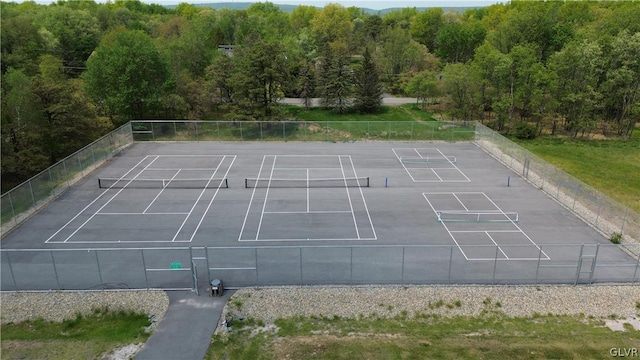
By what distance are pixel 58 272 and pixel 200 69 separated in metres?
49.3

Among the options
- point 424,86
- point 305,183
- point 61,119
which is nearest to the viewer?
point 305,183

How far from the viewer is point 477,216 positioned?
83.1 ft

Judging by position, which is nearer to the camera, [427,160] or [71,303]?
[71,303]

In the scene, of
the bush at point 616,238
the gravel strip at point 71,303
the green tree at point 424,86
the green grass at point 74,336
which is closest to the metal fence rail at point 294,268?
the gravel strip at point 71,303

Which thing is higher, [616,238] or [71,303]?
[616,238]

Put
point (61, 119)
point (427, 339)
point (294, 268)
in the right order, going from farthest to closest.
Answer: point (61, 119) < point (294, 268) < point (427, 339)

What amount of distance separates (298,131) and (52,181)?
20.1m

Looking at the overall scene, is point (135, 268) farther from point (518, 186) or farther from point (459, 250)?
point (518, 186)

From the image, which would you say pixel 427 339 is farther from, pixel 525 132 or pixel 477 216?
pixel 525 132

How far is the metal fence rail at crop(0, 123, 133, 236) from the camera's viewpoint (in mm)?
24062

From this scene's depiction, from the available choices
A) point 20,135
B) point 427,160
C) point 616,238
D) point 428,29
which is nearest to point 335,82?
point 427,160

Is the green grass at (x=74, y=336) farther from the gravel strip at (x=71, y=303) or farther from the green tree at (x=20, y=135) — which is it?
the green tree at (x=20, y=135)

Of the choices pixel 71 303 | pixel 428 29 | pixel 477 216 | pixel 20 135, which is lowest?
pixel 71 303

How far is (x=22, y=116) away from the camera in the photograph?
31844mm
